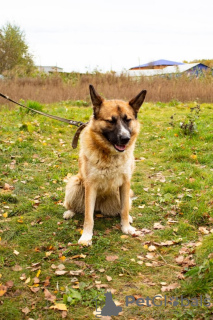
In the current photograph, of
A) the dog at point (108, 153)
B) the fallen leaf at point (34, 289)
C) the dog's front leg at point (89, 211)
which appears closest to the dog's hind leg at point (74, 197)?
the dog at point (108, 153)

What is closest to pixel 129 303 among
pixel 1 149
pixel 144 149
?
pixel 1 149

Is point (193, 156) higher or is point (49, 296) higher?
point (193, 156)

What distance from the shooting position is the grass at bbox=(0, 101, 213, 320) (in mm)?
2531

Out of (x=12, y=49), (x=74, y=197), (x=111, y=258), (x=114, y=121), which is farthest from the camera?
(x=12, y=49)

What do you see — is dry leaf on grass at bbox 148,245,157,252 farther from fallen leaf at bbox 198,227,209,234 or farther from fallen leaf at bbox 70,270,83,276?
fallen leaf at bbox 70,270,83,276

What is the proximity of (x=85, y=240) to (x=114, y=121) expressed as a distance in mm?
1462

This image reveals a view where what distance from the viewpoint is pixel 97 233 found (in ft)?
12.4

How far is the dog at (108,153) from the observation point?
3.52 metres

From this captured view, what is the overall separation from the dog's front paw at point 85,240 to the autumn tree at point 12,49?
25.4m

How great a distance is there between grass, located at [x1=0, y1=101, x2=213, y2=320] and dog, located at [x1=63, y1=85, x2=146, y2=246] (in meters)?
0.35

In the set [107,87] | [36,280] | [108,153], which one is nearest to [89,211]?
[108,153]

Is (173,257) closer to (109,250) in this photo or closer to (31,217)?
(109,250)

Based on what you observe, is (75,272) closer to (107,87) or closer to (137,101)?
(137,101)

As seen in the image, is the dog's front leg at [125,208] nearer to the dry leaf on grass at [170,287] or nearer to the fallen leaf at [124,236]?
the fallen leaf at [124,236]
